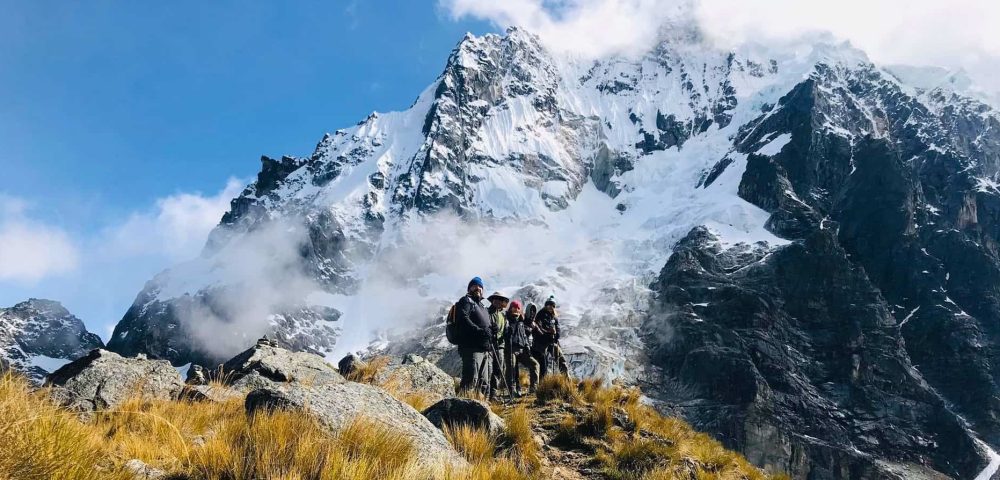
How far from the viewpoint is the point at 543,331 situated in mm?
15445

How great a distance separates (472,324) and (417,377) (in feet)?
10.1

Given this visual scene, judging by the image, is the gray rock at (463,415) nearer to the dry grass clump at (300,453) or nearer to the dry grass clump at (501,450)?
the dry grass clump at (501,450)

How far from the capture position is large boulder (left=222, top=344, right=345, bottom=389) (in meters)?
11.0

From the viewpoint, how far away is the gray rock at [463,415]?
7059 mm

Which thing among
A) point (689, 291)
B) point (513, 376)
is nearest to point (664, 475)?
point (513, 376)

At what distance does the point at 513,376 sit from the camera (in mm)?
13914

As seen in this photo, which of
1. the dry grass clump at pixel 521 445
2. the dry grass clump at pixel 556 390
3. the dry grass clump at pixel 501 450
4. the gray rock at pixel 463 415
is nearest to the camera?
the dry grass clump at pixel 501 450

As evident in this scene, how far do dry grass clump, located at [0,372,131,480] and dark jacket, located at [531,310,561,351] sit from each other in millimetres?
12221

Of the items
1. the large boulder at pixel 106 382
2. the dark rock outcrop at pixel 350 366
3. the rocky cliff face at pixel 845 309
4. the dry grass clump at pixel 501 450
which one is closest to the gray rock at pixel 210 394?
the large boulder at pixel 106 382

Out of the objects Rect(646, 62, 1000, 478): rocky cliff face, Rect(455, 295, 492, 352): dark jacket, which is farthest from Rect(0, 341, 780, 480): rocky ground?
Rect(646, 62, 1000, 478): rocky cliff face

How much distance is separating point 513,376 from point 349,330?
192942mm

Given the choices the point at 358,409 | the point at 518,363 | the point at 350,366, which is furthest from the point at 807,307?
the point at 358,409

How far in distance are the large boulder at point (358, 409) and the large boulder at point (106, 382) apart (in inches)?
163

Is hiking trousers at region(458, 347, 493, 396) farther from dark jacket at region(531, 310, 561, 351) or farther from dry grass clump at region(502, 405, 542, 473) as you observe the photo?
dark jacket at region(531, 310, 561, 351)
